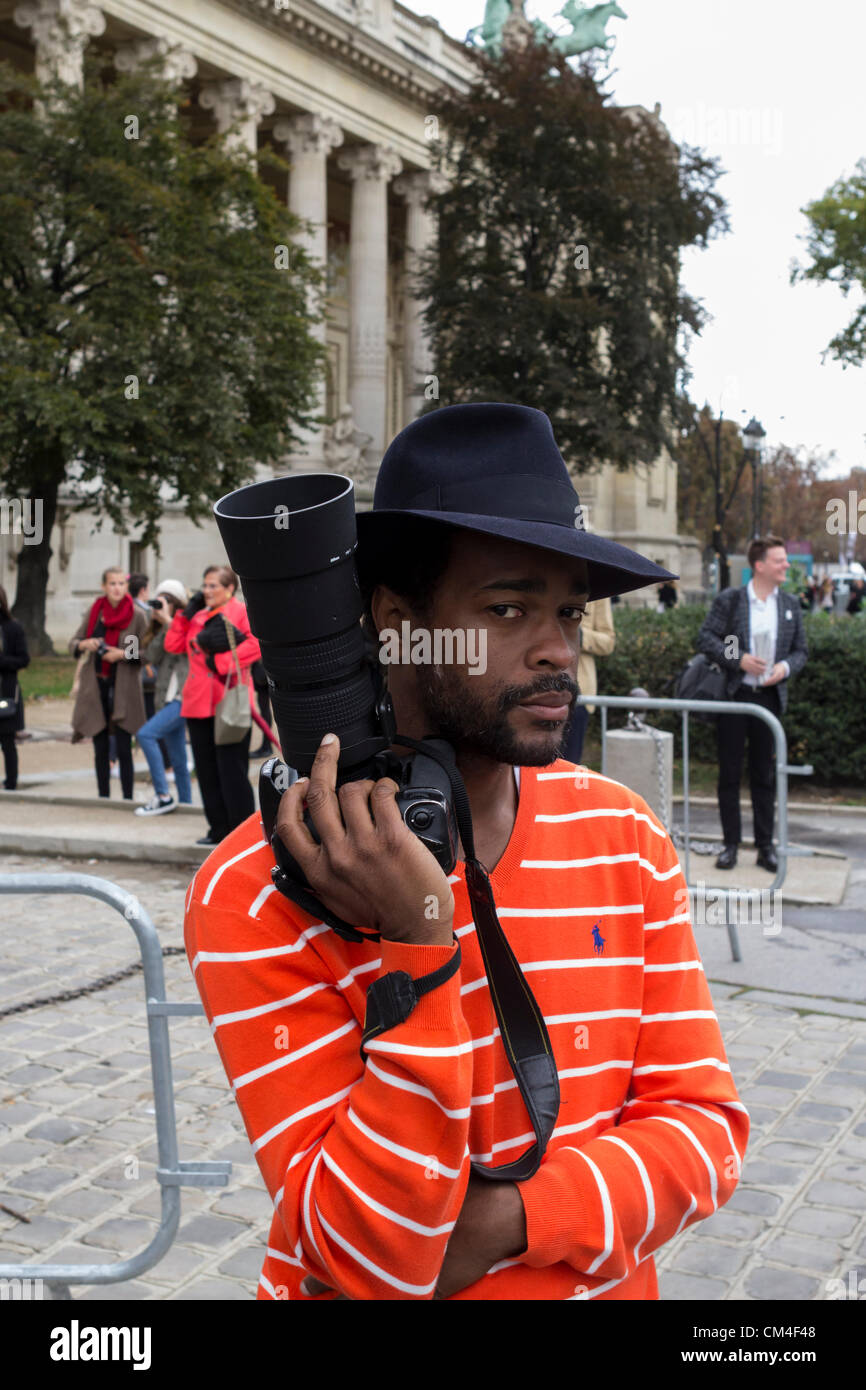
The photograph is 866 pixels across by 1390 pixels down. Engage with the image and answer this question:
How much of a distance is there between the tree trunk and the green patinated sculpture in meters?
36.6

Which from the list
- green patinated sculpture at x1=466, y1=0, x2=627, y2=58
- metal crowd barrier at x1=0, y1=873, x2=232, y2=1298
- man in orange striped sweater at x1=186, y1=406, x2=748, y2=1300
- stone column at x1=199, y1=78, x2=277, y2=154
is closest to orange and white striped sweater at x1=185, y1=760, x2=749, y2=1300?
man in orange striped sweater at x1=186, y1=406, x2=748, y2=1300

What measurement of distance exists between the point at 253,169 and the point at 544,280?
1218 cm

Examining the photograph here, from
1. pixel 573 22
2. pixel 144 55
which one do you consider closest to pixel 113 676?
pixel 144 55

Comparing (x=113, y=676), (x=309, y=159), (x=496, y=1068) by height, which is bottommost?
(x=496, y=1068)

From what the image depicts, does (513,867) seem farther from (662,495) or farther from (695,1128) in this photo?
(662,495)

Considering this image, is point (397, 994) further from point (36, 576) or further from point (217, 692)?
point (36, 576)

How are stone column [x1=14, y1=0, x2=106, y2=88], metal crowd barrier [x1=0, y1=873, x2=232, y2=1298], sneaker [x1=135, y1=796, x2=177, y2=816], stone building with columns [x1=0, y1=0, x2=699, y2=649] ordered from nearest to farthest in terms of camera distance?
1. metal crowd barrier [x1=0, y1=873, x2=232, y2=1298]
2. sneaker [x1=135, y1=796, x2=177, y2=816]
3. stone column [x1=14, y1=0, x2=106, y2=88]
4. stone building with columns [x1=0, y1=0, x2=699, y2=649]

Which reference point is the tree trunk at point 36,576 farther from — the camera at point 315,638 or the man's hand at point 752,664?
the camera at point 315,638

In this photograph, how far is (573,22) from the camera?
6097cm

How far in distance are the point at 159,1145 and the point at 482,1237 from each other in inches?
80.9

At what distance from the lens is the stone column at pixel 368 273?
51.1 metres

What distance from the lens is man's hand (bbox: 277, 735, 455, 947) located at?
4.93 ft

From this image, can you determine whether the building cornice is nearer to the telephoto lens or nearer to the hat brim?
the hat brim
